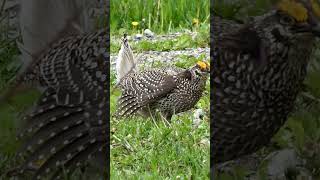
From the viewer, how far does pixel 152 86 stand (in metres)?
2.08

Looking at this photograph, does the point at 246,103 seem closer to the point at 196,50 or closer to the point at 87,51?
the point at 196,50

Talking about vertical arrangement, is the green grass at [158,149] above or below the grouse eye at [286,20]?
below

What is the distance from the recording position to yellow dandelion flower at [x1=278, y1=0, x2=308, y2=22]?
1991 mm

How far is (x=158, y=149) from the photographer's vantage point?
6.77ft

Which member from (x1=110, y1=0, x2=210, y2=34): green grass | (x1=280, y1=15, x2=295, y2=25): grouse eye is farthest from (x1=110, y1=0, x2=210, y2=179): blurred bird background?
(x1=280, y1=15, x2=295, y2=25): grouse eye

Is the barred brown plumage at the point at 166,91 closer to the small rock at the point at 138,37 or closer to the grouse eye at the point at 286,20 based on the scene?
the small rock at the point at 138,37

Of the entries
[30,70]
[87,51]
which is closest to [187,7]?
[87,51]

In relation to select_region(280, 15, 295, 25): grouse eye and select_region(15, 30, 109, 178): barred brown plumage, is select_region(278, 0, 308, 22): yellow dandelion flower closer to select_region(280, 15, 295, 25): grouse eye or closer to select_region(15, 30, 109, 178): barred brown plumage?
select_region(280, 15, 295, 25): grouse eye

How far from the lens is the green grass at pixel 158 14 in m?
2.08

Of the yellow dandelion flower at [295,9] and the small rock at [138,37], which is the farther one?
the small rock at [138,37]

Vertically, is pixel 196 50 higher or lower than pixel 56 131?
higher

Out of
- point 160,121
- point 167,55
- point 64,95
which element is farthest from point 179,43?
point 64,95

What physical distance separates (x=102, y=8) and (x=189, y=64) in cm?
24

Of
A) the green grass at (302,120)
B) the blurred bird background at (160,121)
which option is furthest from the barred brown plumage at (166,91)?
the green grass at (302,120)
